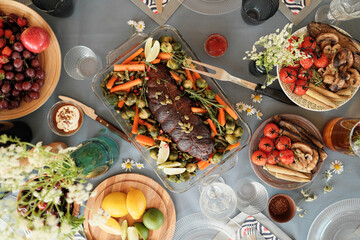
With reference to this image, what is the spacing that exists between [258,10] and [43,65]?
1.45m

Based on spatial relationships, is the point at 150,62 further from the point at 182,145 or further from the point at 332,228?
the point at 332,228

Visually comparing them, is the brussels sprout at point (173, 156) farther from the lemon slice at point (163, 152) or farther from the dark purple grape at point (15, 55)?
the dark purple grape at point (15, 55)

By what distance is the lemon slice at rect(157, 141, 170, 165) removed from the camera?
66.5 inches

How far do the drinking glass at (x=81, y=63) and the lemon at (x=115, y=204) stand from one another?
82 cm

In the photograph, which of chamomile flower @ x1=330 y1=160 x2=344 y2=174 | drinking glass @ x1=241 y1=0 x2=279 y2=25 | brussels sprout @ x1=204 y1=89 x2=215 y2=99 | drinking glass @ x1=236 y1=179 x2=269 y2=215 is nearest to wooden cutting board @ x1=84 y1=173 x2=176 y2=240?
drinking glass @ x1=236 y1=179 x2=269 y2=215

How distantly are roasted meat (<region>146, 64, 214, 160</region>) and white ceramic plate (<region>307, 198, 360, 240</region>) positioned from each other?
91cm

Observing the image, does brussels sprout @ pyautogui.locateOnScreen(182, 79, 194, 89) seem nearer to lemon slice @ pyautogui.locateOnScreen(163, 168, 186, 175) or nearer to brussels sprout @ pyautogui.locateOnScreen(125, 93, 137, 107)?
brussels sprout @ pyautogui.locateOnScreen(125, 93, 137, 107)

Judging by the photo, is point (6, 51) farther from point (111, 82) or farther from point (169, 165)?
point (169, 165)

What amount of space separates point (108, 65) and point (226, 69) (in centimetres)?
80

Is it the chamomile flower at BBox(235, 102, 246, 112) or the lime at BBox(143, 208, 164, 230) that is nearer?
the lime at BBox(143, 208, 164, 230)

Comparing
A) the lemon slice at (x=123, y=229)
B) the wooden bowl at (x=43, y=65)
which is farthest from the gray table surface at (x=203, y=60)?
the lemon slice at (x=123, y=229)

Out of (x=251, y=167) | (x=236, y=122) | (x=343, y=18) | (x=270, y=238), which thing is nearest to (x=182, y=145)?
(x=236, y=122)

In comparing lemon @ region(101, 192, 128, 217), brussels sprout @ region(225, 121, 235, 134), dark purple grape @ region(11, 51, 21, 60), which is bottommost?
lemon @ region(101, 192, 128, 217)

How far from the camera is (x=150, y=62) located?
1668 millimetres
